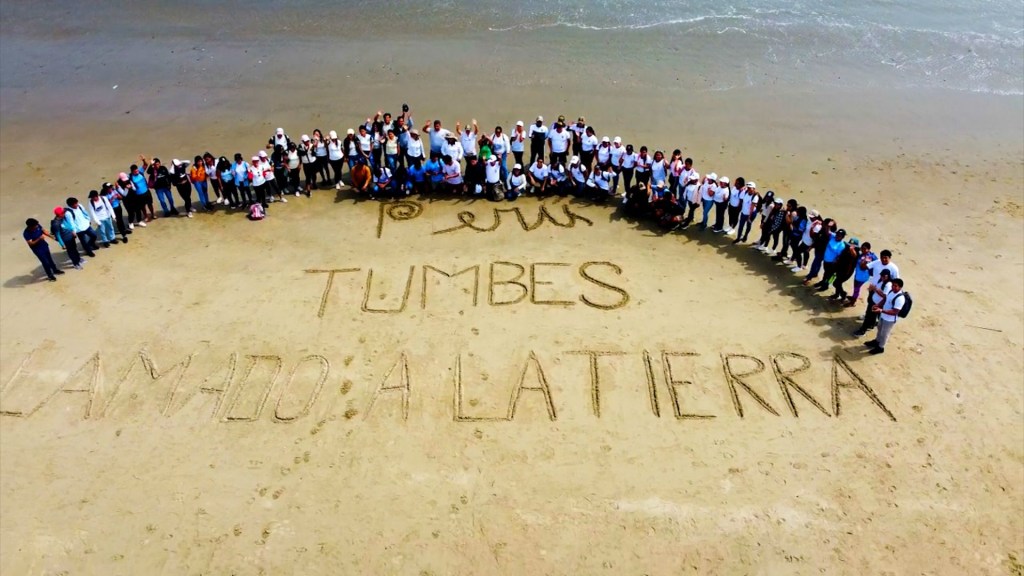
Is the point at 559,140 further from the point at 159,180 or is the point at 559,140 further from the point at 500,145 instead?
the point at 159,180

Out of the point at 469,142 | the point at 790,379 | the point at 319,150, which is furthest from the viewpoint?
the point at 469,142

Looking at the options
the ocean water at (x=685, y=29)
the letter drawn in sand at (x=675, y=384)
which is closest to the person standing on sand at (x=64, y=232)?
the letter drawn in sand at (x=675, y=384)

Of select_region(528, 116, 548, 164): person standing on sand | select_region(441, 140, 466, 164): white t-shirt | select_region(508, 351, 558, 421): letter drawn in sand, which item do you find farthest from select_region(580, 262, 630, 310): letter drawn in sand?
select_region(441, 140, 466, 164): white t-shirt

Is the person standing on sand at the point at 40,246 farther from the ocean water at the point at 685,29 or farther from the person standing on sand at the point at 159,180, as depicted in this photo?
the ocean water at the point at 685,29

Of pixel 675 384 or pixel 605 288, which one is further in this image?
pixel 605 288

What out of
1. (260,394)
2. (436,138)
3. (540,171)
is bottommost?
(260,394)

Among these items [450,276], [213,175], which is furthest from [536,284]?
[213,175]

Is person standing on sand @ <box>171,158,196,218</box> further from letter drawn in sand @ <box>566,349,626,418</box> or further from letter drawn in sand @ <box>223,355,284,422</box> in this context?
letter drawn in sand @ <box>566,349,626,418</box>
